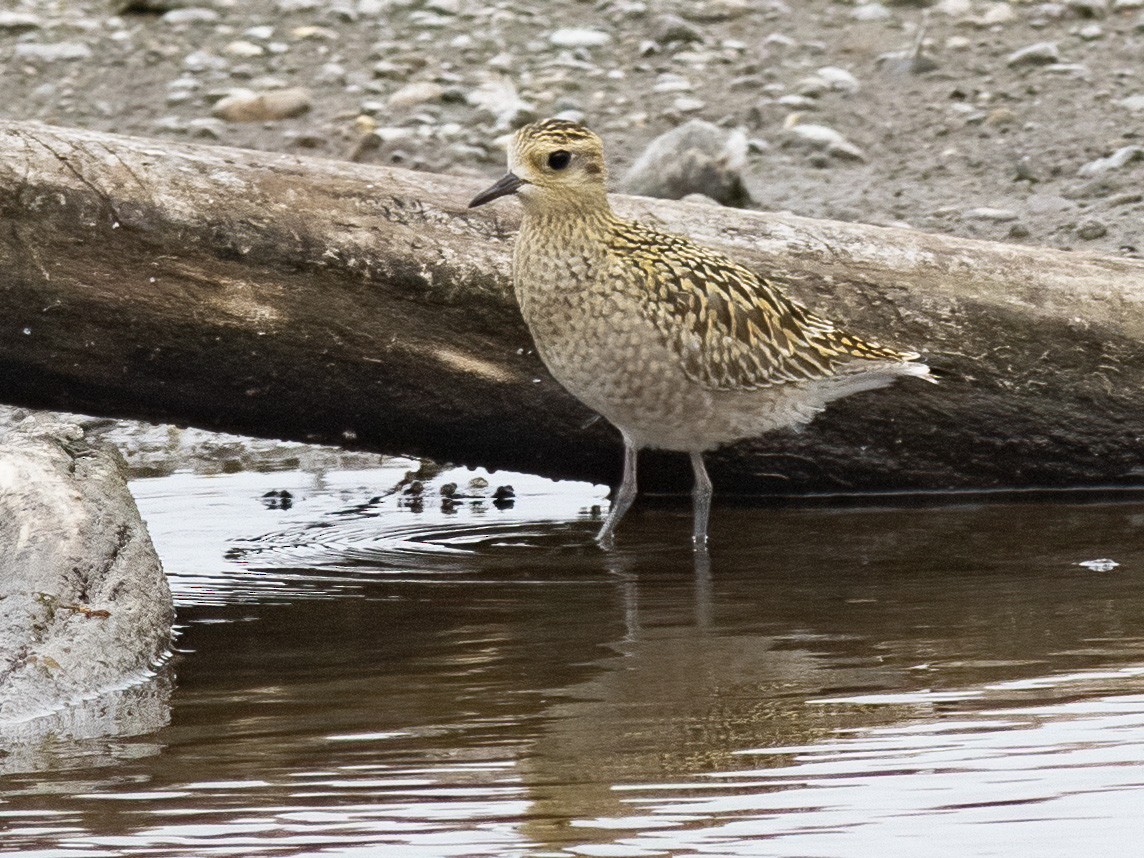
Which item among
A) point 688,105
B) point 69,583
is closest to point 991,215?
point 688,105

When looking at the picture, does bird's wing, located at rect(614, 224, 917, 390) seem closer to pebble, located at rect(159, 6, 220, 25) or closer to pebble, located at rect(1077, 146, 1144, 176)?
pebble, located at rect(1077, 146, 1144, 176)

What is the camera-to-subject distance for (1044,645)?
19.4 ft

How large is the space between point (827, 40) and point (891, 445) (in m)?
6.34

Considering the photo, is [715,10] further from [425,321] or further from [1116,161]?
[425,321]

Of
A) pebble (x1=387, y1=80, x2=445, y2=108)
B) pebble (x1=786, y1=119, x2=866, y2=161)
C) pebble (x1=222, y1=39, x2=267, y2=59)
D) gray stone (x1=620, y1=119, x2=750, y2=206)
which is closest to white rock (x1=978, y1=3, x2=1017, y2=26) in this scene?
pebble (x1=786, y1=119, x2=866, y2=161)

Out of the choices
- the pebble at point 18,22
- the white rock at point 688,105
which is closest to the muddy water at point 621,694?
the white rock at point 688,105

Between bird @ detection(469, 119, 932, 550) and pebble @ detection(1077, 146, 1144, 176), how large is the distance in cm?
466

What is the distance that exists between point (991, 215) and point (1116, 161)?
93 cm

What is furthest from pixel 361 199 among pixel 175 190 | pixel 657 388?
pixel 657 388

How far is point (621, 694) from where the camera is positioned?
Answer: 5.50 meters

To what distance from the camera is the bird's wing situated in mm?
7133

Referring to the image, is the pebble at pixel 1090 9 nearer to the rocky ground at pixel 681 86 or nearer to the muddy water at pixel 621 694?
the rocky ground at pixel 681 86

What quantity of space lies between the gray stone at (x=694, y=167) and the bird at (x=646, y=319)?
371 centimetres

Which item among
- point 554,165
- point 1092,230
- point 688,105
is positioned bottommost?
point 554,165
